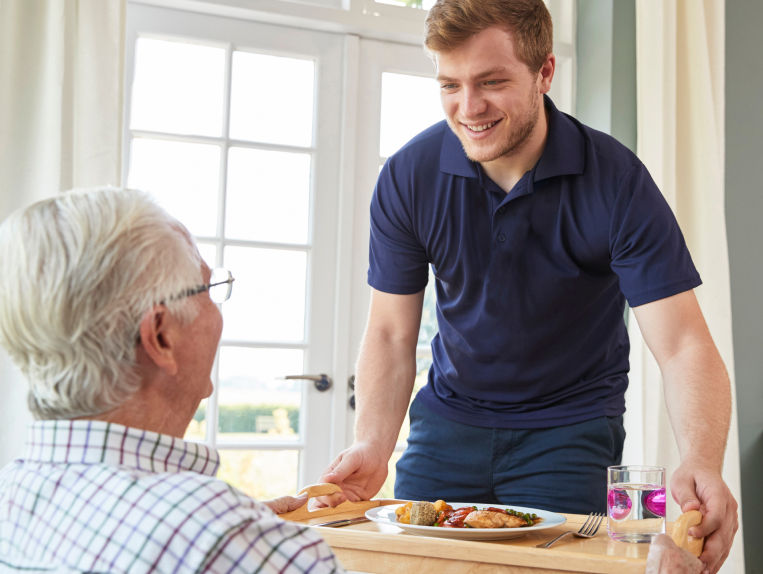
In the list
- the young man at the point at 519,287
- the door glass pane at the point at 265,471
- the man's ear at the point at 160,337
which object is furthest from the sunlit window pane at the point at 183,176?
the man's ear at the point at 160,337

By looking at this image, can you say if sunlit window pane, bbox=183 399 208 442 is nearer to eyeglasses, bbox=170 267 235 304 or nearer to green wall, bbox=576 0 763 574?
green wall, bbox=576 0 763 574

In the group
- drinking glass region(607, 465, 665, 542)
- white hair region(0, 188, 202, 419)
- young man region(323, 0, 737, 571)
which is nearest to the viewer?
white hair region(0, 188, 202, 419)

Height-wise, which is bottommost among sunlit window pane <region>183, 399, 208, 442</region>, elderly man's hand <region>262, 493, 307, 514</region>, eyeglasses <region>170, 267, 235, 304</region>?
sunlit window pane <region>183, 399, 208, 442</region>

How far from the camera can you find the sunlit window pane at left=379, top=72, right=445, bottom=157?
307 centimetres

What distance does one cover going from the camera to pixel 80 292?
820 millimetres

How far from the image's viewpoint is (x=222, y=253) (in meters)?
2.84

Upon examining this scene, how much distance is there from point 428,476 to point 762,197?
2.09 meters

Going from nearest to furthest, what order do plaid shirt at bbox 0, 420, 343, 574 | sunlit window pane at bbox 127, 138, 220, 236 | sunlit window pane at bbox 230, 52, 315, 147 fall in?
plaid shirt at bbox 0, 420, 343, 574 < sunlit window pane at bbox 127, 138, 220, 236 < sunlit window pane at bbox 230, 52, 315, 147

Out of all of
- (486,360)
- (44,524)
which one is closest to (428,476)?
(486,360)

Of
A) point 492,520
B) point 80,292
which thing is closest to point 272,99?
point 492,520

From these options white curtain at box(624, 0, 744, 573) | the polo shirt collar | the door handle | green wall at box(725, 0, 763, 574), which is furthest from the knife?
green wall at box(725, 0, 763, 574)

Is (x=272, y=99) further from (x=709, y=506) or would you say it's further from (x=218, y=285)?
(x=709, y=506)

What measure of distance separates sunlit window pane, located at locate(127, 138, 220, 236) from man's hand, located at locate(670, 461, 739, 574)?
1.91 meters

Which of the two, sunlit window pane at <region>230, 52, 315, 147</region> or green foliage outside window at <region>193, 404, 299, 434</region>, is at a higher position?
sunlit window pane at <region>230, 52, 315, 147</region>
